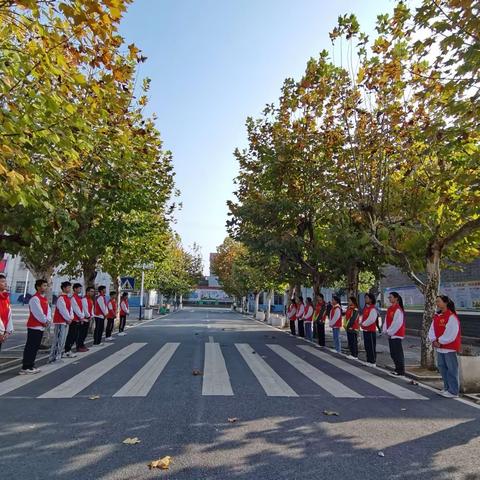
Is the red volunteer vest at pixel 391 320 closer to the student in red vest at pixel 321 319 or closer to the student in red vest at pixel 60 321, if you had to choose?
the student in red vest at pixel 321 319

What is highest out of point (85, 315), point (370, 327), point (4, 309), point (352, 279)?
point (352, 279)

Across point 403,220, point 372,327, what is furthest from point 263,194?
point 372,327

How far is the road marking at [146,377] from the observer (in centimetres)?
798

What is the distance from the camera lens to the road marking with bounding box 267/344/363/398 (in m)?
8.39

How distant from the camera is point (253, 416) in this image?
651 centimetres

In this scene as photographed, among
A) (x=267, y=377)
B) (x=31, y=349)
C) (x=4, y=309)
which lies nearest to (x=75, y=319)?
(x=31, y=349)

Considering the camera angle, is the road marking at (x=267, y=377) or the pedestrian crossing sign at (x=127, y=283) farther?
the pedestrian crossing sign at (x=127, y=283)

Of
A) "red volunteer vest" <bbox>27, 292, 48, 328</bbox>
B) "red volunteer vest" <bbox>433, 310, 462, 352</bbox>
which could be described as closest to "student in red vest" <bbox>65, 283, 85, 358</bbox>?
"red volunteer vest" <bbox>27, 292, 48, 328</bbox>

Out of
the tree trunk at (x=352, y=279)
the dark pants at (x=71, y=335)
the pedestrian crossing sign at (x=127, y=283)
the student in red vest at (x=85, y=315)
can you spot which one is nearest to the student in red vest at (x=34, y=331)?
the dark pants at (x=71, y=335)

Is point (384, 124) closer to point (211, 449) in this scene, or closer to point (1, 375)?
point (211, 449)

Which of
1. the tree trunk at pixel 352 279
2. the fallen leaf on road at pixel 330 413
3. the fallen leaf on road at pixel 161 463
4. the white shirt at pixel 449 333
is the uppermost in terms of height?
the tree trunk at pixel 352 279

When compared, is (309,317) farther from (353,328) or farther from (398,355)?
(398,355)

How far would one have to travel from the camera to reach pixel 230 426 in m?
5.94

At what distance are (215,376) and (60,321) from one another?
15.1 feet
